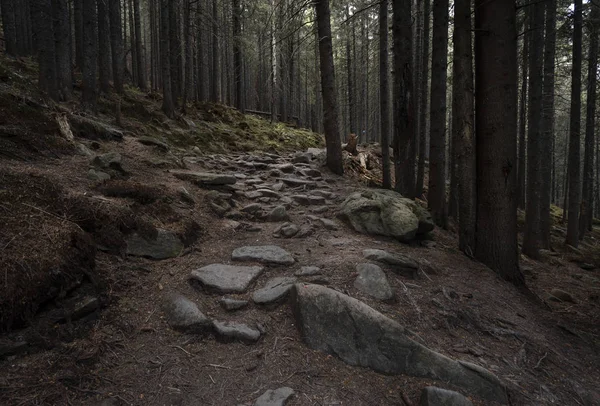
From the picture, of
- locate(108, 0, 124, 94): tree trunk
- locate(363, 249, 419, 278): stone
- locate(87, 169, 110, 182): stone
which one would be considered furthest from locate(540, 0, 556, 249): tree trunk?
locate(108, 0, 124, 94): tree trunk

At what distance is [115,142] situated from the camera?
24.1ft

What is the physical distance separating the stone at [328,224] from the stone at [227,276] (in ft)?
6.38

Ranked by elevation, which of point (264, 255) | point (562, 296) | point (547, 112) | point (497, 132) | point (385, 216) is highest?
point (547, 112)

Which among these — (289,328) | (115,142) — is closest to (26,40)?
(115,142)

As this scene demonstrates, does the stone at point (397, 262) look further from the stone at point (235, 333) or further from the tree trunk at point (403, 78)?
the tree trunk at point (403, 78)

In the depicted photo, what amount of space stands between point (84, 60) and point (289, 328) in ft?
30.9

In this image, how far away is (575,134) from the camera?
37.1 feet

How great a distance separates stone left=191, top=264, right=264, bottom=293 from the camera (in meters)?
3.52

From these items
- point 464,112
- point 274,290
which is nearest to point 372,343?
point 274,290

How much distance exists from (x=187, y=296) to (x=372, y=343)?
1.84 metres

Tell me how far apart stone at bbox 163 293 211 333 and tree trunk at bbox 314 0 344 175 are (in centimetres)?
700

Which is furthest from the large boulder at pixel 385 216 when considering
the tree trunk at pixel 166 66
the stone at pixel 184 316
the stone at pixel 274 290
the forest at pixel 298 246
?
the tree trunk at pixel 166 66

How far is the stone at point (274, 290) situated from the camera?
11.0 ft

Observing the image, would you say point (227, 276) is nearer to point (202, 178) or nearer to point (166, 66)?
point (202, 178)
